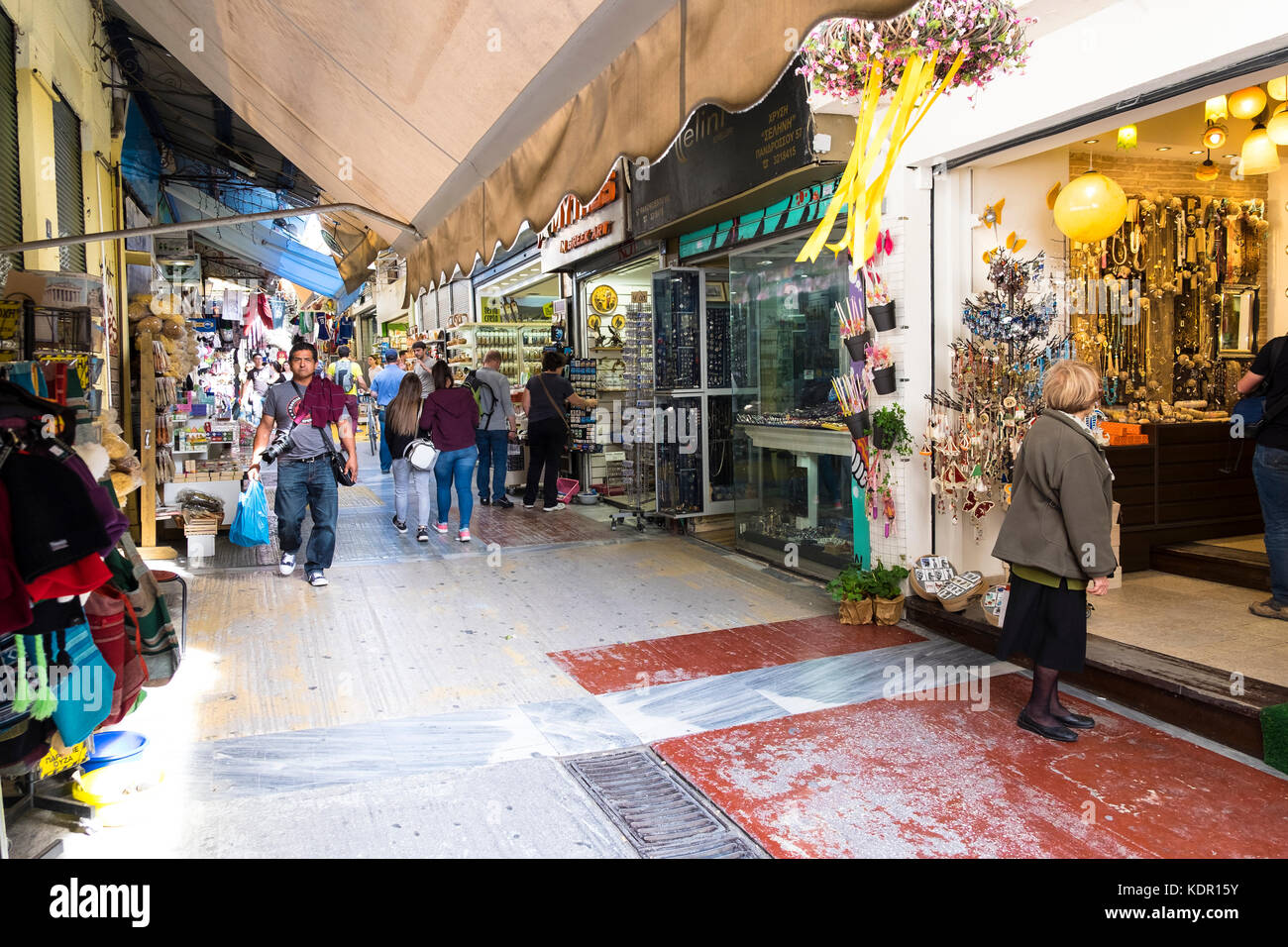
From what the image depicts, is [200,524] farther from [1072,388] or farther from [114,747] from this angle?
[1072,388]

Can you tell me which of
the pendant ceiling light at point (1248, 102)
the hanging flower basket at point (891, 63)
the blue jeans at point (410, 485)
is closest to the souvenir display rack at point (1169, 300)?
the pendant ceiling light at point (1248, 102)

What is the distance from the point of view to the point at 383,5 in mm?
4129

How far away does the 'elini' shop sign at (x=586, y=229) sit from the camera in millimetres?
9836

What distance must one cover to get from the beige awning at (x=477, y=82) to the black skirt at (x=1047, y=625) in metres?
2.57

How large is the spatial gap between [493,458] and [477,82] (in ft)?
25.4

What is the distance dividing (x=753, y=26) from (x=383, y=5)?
7.58 feet

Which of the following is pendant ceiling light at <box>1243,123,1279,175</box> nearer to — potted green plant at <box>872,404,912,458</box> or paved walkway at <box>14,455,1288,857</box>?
potted green plant at <box>872,404,912,458</box>

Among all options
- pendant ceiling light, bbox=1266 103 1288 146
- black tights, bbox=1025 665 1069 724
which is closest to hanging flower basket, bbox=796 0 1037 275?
black tights, bbox=1025 665 1069 724

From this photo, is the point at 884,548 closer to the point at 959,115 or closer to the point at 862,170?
the point at 959,115

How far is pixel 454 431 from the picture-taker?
9195 millimetres

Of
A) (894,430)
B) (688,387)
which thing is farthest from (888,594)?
(688,387)

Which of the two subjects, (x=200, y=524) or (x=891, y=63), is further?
(x=200, y=524)
